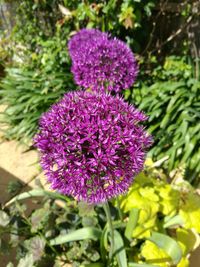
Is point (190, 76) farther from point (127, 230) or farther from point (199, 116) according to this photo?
point (127, 230)

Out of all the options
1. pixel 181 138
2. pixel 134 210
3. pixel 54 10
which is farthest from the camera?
pixel 54 10

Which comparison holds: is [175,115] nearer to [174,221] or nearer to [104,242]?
[174,221]

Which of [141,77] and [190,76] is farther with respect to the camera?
[141,77]

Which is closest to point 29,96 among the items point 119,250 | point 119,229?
point 119,229

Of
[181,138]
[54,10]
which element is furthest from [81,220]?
[54,10]

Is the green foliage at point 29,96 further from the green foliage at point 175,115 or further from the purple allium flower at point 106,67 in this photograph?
the purple allium flower at point 106,67
